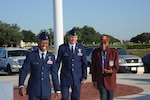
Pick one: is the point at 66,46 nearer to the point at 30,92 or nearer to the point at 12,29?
the point at 30,92

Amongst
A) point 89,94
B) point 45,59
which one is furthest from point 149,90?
point 45,59

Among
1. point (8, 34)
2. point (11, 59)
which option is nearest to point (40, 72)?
point (11, 59)

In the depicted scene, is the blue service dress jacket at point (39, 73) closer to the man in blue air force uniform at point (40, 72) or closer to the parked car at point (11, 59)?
the man in blue air force uniform at point (40, 72)

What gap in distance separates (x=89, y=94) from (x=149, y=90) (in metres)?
2.09

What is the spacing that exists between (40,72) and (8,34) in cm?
7600

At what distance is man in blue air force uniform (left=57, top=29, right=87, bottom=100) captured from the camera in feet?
24.1

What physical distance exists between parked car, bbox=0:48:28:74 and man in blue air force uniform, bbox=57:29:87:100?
43.6 ft

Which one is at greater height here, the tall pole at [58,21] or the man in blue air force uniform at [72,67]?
the tall pole at [58,21]

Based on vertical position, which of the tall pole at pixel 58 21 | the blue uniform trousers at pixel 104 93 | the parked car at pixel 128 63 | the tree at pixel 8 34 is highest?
the tree at pixel 8 34

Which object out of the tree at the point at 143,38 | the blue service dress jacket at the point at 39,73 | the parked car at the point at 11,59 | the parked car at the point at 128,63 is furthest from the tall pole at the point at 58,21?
the tree at the point at 143,38

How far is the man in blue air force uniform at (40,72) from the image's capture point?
5.99 m

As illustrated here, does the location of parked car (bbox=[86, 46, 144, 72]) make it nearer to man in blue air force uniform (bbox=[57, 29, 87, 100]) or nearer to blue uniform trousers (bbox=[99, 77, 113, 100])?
man in blue air force uniform (bbox=[57, 29, 87, 100])

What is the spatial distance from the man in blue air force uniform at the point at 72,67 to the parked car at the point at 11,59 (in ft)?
43.6

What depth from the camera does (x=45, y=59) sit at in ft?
19.8
